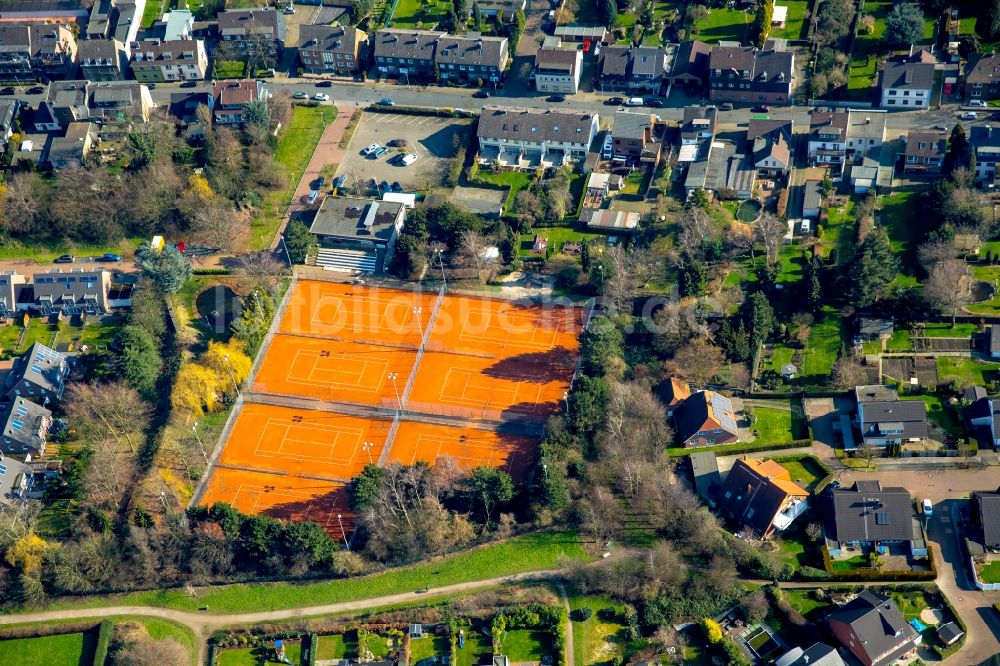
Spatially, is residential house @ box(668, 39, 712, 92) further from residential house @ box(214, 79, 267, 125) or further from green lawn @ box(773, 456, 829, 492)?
green lawn @ box(773, 456, 829, 492)

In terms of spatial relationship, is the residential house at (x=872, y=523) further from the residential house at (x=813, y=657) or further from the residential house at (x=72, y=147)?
the residential house at (x=72, y=147)

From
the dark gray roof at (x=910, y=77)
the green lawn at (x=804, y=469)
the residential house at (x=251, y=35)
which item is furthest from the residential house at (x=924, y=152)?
the residential house at (x=251, y=35)

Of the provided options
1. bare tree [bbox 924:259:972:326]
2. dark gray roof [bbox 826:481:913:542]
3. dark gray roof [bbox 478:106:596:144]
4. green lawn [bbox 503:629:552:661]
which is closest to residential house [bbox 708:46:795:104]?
dark gray roof [bbox 478:106:596:144]

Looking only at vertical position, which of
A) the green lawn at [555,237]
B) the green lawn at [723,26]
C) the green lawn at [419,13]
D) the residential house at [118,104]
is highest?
the green lawn at [723,26]

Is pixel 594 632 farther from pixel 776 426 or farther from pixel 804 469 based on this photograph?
pixel 776 426

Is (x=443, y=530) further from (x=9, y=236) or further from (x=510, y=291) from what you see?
(x=9, y=236)

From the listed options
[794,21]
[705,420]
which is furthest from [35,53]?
[705,420]

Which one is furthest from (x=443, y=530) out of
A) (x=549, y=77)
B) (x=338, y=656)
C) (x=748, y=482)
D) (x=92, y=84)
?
(x=92, y=84)
